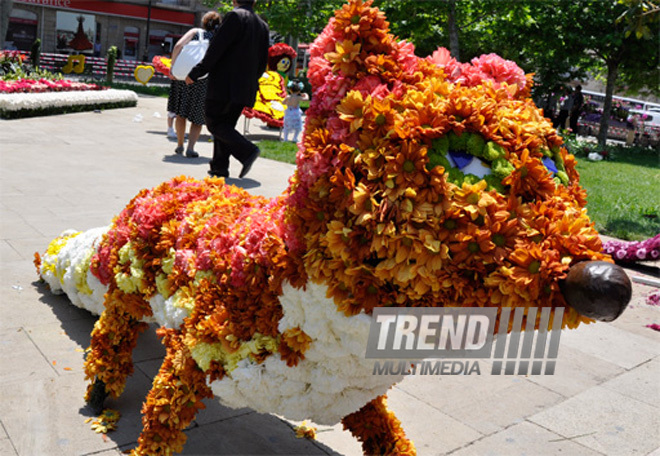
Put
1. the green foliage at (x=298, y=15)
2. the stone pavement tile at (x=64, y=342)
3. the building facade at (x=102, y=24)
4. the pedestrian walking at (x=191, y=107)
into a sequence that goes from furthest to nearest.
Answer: the building facade at (x=102, y=24) → the green foliage at (x=298, y=15) → the pedestrian walking at (x=191, y=107) → the stone pavement tile at (x=64, y=342)

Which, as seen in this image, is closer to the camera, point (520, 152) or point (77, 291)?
point (520, 152)

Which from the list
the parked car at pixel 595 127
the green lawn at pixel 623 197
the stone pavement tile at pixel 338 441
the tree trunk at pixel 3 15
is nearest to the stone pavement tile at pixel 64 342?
A: the stone pavement tile at pixel 338 441

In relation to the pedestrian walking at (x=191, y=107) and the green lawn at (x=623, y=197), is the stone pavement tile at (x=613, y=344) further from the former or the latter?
the pedestrian walking at (x=191, y=107)

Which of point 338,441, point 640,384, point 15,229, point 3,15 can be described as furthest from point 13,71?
point 640,384

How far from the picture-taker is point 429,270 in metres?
2.21

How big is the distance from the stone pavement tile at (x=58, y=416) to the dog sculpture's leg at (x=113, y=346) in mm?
128

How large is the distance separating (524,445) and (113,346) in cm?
222

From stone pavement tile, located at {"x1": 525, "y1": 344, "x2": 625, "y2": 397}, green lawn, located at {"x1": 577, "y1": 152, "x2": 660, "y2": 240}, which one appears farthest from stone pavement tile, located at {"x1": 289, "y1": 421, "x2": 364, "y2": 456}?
green lawn, located at {"x1": 577, "y1": 152, "x2": 660, "y2": 240}

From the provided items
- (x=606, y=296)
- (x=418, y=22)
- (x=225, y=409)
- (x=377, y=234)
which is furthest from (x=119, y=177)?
(x=418, y=22)

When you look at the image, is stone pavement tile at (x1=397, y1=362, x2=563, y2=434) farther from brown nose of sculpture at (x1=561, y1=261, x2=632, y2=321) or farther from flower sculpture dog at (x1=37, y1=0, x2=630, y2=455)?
brown nose of sculpture at (x1=561, y1=261, x2=632, y2=321)

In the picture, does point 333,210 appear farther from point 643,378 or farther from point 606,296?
point 643,378

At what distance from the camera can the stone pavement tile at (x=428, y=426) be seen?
11.8 feet

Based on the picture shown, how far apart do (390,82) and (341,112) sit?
0.23 m

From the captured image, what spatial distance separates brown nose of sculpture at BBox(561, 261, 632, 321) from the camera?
6.49 feet
